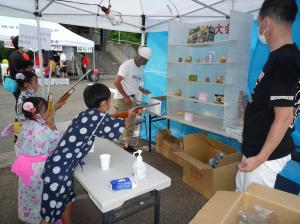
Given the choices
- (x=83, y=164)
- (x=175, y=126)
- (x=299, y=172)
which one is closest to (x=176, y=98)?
(x=175, y=126)

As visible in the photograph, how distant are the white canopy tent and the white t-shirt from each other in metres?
0.86

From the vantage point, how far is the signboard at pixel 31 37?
124 inches

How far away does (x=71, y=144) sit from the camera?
1.64 m

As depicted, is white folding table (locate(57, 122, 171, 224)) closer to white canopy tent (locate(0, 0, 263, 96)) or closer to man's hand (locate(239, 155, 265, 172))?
man's hand (locate(239, 155, 265, 172))

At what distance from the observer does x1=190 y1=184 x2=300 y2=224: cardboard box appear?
734 mm

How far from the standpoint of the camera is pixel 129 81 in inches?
149

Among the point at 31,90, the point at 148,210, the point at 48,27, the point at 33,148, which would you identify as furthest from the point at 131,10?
the point at 48,27

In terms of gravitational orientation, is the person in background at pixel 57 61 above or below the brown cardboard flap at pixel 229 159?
above

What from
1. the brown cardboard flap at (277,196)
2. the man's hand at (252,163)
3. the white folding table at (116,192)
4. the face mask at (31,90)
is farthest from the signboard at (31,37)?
the brown cardboard flap at (277,196)

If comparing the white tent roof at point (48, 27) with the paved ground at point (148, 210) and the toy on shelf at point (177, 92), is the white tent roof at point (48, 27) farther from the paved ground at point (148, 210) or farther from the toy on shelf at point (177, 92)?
the paved ground at point (148, 210)

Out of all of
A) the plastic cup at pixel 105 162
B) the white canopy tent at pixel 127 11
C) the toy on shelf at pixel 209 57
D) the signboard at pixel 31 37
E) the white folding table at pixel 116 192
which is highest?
the white canopy tent at pixel 127 11

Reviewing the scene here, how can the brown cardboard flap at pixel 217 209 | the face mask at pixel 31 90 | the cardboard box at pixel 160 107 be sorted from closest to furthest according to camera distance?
1. the brown cardboard flap at pixel 217 209
2. the face mask at pixel 31 90
3. the cardboard box at pixel 160 107

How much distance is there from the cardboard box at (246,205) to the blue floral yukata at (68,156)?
999 mm

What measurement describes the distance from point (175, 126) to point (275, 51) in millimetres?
3129
